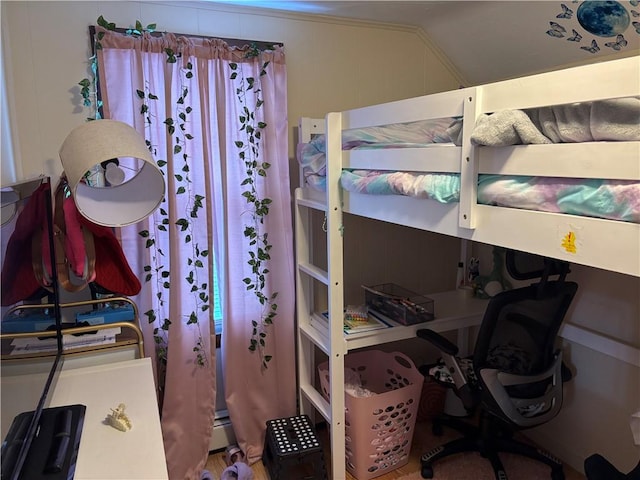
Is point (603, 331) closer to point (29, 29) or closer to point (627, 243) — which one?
point (627, 243)

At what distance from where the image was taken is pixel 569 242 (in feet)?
3.51

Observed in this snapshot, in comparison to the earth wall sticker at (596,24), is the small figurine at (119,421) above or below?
below

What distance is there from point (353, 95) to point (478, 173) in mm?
1367

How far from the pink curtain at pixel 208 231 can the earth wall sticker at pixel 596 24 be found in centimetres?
122

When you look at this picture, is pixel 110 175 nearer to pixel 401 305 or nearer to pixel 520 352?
pixel 401 305

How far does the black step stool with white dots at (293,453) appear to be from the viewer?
6.97 ft

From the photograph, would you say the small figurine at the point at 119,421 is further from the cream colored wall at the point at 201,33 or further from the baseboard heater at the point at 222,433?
the baseboard heater at the point at 222,433

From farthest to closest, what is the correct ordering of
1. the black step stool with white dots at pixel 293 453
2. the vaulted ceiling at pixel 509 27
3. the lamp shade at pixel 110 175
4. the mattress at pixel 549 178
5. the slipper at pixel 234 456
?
the slipper at pixel 234 456 → the black step stool with white dots at pixel 293 453 → the vaulted ceiling at pixel 509 27 → the lamp shade at pixel 110 175 → the mattress at pixel 549 178

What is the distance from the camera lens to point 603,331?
213cm

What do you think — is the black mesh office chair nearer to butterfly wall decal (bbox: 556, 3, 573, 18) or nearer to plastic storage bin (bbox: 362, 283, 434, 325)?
plastic storage bin (bbox: 362, 283, 434, 325)

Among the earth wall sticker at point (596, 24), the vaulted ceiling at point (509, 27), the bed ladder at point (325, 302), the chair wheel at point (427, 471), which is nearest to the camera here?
the earth wall sticker at point (596, 24)

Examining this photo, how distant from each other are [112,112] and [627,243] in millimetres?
1848

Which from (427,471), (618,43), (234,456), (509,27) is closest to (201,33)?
(509,27)

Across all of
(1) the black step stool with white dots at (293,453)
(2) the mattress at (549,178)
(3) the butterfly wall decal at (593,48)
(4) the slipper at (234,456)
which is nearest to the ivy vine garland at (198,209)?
(1) the black step stool with white dots at (293,453)
